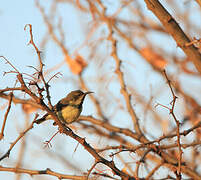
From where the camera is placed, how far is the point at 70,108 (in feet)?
16.1

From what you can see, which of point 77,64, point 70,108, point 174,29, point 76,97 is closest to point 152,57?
point 77,64

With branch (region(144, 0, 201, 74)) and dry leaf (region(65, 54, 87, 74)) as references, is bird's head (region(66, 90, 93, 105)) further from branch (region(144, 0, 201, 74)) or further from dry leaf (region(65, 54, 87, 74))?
branch (region(144, 0, 201, 74))

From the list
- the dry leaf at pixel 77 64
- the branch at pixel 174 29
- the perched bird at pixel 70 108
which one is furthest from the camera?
Result: the dry leaf at pixel 77 64

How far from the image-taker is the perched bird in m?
4.73

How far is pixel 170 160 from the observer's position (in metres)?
3.76

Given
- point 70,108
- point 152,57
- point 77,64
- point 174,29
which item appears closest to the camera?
point 174,29

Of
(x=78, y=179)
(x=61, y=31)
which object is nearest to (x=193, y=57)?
(x=78, y=179)

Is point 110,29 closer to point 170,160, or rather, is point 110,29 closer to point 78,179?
point 170,160

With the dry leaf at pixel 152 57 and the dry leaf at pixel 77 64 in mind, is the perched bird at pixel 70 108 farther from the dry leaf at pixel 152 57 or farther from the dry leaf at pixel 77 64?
the dry leaf at pixel 152 57

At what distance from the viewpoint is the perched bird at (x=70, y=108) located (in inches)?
186

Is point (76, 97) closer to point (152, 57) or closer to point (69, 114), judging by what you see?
point (69, 114)

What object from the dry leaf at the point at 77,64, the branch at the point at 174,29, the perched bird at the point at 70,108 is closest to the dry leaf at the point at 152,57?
the dry leaf at the point at 77,64

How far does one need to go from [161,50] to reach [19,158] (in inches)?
118

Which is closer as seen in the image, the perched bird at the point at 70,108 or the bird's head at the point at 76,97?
the perched bird at the point at 70,108
